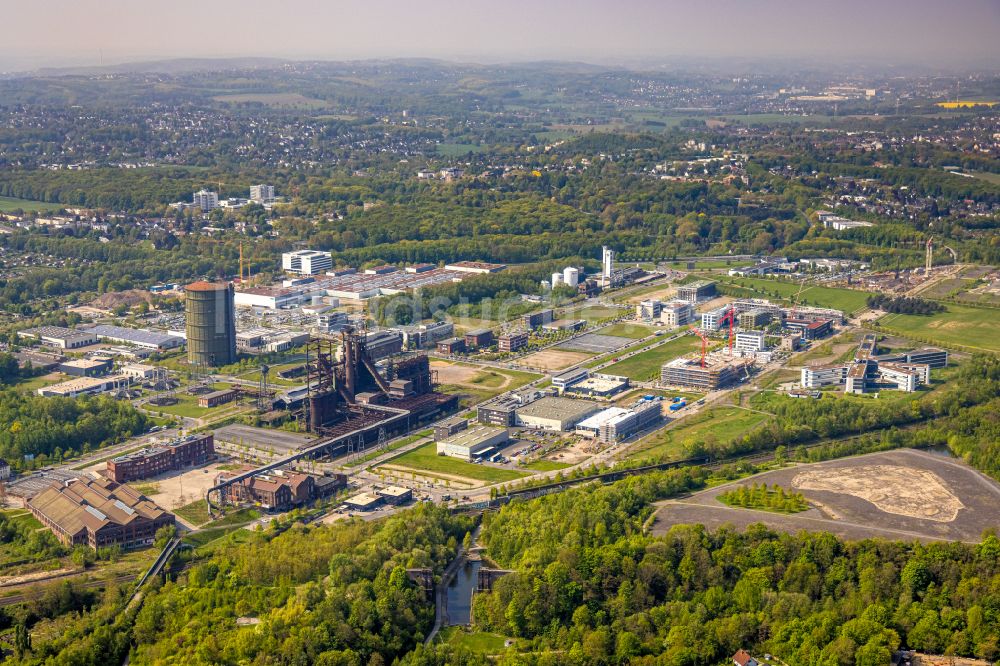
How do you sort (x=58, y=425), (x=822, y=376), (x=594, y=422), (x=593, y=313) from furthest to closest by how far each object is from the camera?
1. (x=593, y=313)
2. (x=822, y=376)
3. (x=594, y=422)
4. (x=58, y=425)

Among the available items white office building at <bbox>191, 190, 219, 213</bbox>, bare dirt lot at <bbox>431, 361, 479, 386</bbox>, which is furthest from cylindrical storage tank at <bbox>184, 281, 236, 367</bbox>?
Result: white office building at <bbox>191, 190, 219, 213</bbox>

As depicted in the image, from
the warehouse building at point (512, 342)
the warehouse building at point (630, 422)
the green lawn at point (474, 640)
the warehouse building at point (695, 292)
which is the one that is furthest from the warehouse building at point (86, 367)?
the warehouse building at point (695, 292)

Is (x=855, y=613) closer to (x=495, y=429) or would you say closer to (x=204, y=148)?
(x=495, y=429)

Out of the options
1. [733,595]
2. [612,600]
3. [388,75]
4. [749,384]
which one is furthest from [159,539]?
[388,75]

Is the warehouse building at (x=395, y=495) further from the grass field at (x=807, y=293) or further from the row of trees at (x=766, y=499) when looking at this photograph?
the grass field at (x=807, y=293)

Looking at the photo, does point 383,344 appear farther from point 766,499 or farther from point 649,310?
point 766,499

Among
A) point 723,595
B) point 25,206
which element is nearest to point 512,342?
point 723,595
